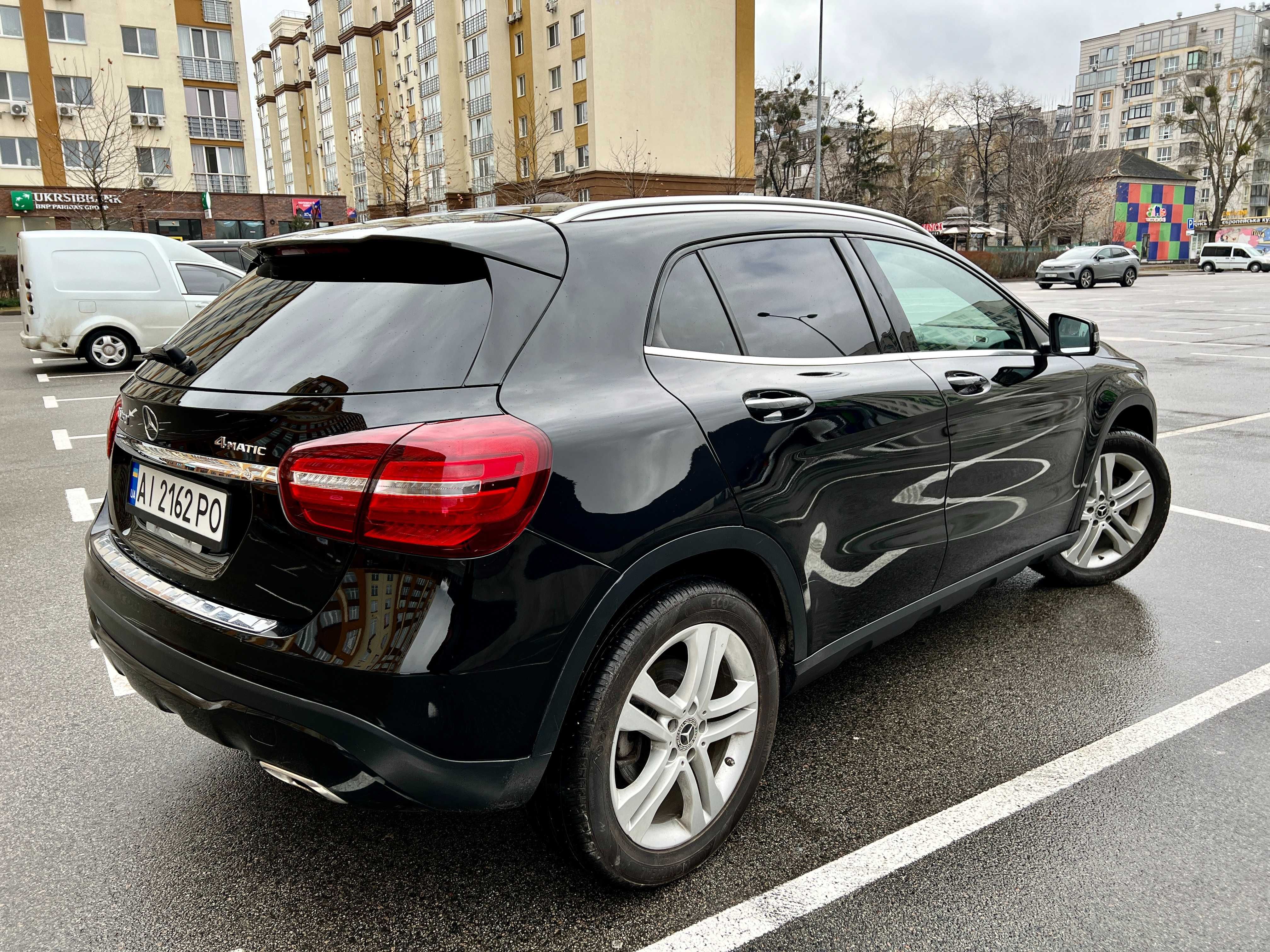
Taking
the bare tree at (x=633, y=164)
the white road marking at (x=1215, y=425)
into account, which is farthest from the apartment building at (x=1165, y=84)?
the white road marking at (x=1215, y=425)

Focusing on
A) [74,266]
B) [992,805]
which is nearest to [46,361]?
[74,266]

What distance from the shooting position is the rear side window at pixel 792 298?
2.63 meters

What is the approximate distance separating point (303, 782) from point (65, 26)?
51.3 meters

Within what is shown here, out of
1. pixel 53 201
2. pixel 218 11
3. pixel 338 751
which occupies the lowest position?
pixel 338 751

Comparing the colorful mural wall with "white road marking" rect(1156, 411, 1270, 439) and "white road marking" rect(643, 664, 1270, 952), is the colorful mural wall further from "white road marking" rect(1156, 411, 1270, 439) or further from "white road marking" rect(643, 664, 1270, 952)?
"white road marking" rect(643, 664, 1270, 952)

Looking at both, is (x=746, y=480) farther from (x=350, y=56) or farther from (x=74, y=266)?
(x=350, y=56)

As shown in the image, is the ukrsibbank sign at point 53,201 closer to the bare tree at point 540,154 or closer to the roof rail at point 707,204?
the bare tree at point 540,154

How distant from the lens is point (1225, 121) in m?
80.2

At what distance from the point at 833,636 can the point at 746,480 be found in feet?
2.28

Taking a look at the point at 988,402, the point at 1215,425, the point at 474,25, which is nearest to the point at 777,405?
the point at 988,402

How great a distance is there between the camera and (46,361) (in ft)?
50.4

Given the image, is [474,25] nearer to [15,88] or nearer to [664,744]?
[15,88]

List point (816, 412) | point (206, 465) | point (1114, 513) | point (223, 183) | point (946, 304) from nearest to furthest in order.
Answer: point (206, 465) → point (816, 412) → point (946, 304) → point (1114, 513) → point (223, 183)

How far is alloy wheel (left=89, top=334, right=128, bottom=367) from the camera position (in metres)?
13.6
